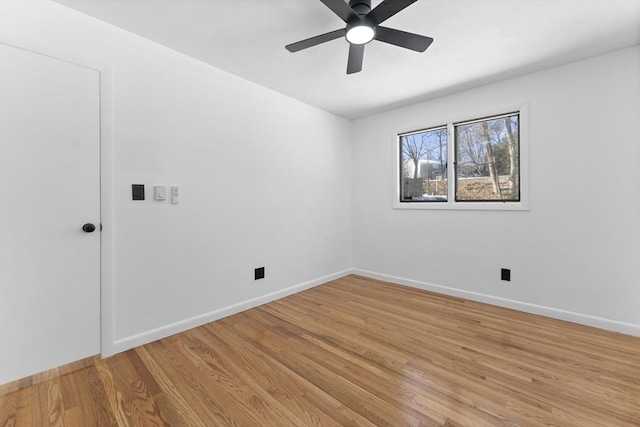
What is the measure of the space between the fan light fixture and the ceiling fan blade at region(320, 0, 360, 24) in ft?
0.20

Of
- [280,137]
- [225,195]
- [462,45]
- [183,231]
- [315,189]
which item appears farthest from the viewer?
[315,189]

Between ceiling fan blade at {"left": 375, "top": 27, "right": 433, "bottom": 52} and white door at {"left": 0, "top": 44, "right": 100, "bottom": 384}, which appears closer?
white door at {"left": 0, "top": 44, "right": 100, "bottom": 384}

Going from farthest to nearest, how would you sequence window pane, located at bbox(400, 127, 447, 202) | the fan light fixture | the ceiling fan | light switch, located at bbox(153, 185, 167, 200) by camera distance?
window pane, located at bbox(400, 127, 447, 202) → light switch, located at bbox(153, 185, 167, 200) → the fan light fixture → the ceiling fan

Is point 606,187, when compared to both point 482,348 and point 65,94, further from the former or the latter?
point 65,94

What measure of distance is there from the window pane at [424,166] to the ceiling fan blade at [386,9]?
7.00 ft

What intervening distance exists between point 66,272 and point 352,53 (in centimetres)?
255

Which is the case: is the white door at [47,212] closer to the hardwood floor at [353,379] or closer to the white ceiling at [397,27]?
the hardwood floor at [353,379]

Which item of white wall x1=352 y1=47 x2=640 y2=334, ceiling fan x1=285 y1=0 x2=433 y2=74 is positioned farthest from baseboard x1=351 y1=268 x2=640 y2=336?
ceiling fan x1=285 y1=0 x2=433 y2=74

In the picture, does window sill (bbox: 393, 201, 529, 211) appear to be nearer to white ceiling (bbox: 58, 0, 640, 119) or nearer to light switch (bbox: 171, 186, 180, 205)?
white ceiling (bbox: 58, 0, 640, 119)

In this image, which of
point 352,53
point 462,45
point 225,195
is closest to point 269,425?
point 225,195

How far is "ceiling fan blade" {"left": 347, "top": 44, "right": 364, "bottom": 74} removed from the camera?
1.95 m

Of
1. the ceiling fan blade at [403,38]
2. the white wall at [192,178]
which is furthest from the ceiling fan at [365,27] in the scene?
the white wall at [192,178]

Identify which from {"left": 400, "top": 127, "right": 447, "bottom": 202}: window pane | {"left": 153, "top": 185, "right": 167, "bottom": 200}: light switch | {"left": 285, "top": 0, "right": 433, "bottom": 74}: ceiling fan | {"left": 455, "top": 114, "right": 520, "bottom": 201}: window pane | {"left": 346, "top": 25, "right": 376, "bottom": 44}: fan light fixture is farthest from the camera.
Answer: {"left": 400, "top": 127, "right": 447, "bottom": 202}: window pane

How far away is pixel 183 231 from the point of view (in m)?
2.43
